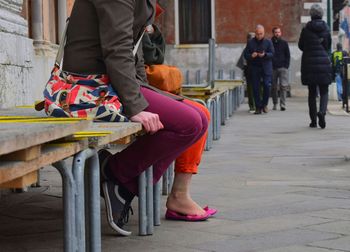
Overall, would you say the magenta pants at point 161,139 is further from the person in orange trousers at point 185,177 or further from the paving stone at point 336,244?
the paving stone at point 336,244

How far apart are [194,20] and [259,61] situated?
1332cm

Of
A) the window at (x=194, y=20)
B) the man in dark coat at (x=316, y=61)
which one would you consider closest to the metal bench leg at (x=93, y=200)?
the man in dark coat at (x=316, y=61)

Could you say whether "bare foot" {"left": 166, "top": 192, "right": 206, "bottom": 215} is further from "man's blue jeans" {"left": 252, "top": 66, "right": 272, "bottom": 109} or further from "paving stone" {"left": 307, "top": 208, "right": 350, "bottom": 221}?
"man's blue jeans" {"left": 252, "top": 66, "right": 272, "bottom": 109}

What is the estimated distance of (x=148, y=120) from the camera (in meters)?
4.66

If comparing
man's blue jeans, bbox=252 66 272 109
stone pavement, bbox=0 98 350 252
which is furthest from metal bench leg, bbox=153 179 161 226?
man's blue jeans, bbox=252 66 272 109

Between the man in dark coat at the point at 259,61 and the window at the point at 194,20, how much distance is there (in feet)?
42.2

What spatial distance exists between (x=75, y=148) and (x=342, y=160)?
609 centimetres

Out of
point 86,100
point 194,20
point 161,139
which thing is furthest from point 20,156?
point 194,20

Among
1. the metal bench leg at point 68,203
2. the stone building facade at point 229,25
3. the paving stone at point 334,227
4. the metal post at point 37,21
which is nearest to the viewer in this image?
the metal bench leg at point 68,203

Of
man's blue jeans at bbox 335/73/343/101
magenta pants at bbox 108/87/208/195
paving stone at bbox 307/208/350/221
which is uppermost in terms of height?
magenta pants at bbox 108/87/208/195

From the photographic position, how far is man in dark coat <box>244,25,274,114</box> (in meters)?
18.1

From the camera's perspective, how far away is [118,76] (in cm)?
456

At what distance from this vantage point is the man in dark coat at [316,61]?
13617mm

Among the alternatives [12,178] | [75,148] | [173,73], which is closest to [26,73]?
[173,73]
